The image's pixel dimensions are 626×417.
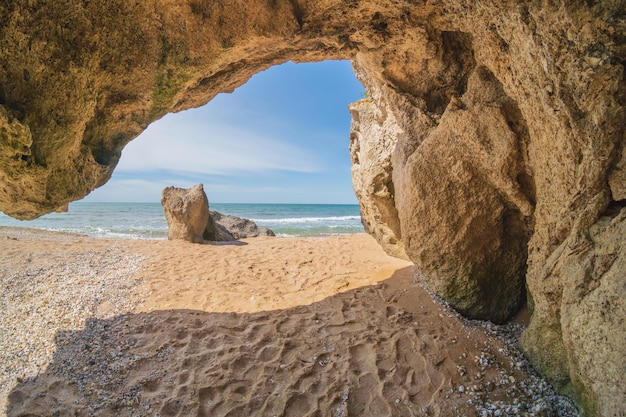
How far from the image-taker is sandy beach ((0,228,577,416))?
3.28 meters

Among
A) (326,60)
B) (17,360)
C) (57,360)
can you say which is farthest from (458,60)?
(17,360)

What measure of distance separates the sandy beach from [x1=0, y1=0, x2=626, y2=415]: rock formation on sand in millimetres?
602

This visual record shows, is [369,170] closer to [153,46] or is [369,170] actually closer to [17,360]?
[153,46]

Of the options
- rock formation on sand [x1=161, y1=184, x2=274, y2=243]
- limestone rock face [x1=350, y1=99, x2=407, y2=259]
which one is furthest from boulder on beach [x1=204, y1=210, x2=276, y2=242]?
limestone rock face [x1=350, y1=99, x2=407, y2=259]

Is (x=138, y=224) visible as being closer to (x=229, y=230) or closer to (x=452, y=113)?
(x=229, y=230)

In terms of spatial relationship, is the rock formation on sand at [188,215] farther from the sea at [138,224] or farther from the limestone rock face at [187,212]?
the sea at [138,224]

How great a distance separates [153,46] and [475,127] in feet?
13.0

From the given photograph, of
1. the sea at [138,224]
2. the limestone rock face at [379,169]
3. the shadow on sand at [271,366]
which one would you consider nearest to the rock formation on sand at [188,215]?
the limestone rock face at [379,169]

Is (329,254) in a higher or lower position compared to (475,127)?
lower

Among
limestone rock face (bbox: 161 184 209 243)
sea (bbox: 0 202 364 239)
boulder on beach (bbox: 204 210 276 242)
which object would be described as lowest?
sea (bbox: 0 202 364 239)

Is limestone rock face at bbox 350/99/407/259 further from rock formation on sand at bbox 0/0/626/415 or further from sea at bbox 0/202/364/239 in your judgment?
sea at bbox 0/202/364/239

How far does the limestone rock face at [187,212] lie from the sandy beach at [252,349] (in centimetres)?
421

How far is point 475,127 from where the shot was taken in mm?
4023

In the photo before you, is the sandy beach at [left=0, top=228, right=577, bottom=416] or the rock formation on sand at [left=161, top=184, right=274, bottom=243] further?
the rock formation on sand at [left=161, top=184, right=274, bottom=243]
